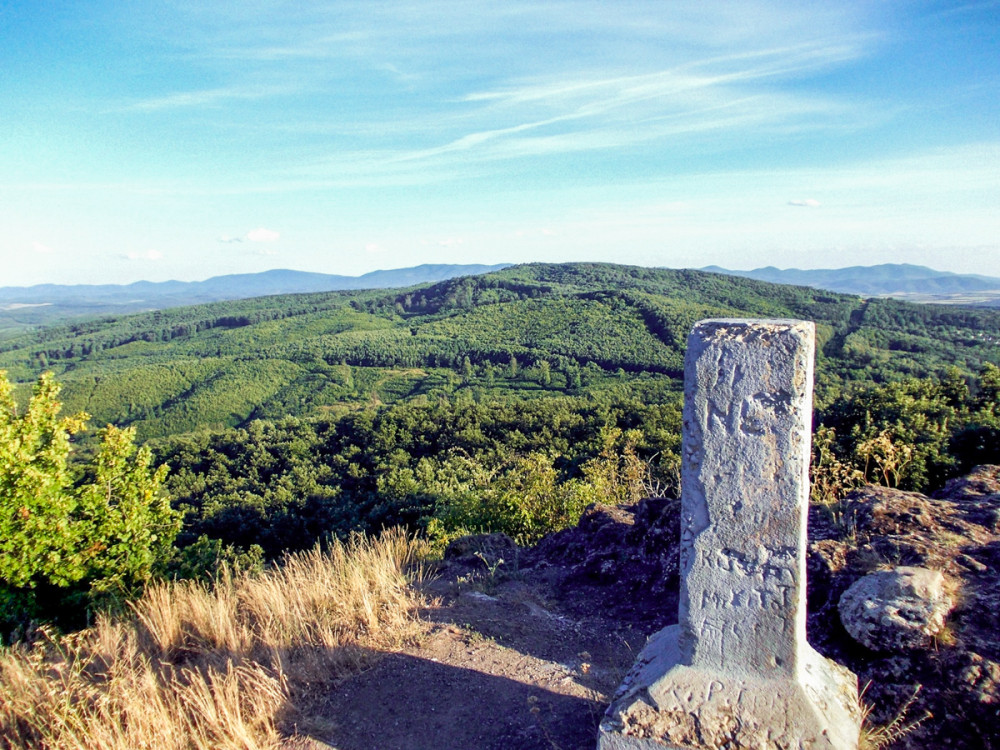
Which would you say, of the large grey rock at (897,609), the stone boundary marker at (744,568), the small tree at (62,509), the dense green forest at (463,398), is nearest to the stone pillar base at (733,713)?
the stone boundary marker at (744,568)

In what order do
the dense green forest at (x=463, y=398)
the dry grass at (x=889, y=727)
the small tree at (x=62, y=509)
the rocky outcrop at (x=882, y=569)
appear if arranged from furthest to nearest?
1. the dense green forest at (x=463, y=398)
2. the small tree at (x=62, y=509)
3. the rocky outcrop at (x=882, y=569)
4. the dry grass at (x=889, y=727)

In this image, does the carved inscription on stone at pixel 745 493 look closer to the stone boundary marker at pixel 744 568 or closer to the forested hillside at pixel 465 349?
the stone boundary marker at pixel 744 568

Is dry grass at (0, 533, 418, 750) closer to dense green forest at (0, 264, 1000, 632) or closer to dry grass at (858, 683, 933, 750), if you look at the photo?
dense green forest at (0, 264, 1000, 632)

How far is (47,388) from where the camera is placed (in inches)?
284

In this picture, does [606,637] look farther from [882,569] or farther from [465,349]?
[465,349]

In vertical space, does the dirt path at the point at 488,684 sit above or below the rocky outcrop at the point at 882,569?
below

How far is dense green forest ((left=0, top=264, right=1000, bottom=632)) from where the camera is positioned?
8.02 meters

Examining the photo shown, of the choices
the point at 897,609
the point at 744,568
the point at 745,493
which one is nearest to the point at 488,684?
the point at 744,568

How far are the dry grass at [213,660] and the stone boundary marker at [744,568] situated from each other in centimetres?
198

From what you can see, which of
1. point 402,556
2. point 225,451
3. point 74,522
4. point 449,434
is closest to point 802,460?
point 402,556

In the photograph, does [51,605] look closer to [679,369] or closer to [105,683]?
[105,683]

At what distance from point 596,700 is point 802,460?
6.33 ft

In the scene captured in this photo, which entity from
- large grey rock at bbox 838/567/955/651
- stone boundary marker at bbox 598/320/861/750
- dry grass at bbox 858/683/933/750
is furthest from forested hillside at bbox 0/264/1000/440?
stone boundary marker at bbox 598/320/861/750

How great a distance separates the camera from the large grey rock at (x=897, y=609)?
11.2 feet
